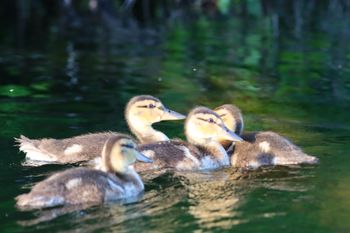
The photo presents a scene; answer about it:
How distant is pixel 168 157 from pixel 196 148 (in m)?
0.45

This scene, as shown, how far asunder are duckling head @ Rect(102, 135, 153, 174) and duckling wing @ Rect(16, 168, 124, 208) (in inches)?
→ 11.5

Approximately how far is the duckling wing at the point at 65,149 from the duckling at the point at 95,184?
1.01m

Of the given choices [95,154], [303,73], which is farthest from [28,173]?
[303,73]

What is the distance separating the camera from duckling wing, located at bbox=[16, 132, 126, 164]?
8766 millimetres

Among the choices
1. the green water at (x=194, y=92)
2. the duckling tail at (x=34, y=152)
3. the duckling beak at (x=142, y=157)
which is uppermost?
the duckling beak at (x=142, y=157)

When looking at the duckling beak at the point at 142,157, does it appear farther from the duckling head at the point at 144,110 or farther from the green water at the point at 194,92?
the duckling head at the point at 144,110

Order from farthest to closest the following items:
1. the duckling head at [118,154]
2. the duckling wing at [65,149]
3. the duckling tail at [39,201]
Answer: the duckling wing at [65,149] → the duckling head at [118,154] → the duckling tail at [39,201]

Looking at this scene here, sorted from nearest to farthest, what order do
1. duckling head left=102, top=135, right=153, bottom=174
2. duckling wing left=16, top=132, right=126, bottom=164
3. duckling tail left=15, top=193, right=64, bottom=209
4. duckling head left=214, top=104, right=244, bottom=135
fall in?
duckling tail left=15, top=193, right=64, bottom=209 < duckling head left=102, top=135, right=153, bottom=174 < duckling wing left=16, top=132, right=126, bottom=164 < duckling head left=214, top=104, right=244, bottom=135

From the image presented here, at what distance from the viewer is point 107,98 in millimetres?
12195

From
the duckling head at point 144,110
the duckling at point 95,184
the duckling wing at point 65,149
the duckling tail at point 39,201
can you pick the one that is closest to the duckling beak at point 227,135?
the duckling head at point 144,110

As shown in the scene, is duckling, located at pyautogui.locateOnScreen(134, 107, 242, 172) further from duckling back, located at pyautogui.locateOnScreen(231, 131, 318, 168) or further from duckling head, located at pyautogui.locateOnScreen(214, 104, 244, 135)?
duckling head, located at pyautogui.locateOnScreen(214, 104, 244, 135)

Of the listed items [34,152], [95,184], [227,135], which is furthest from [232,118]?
[95,184]

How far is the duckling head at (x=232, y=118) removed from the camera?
9.40 metres

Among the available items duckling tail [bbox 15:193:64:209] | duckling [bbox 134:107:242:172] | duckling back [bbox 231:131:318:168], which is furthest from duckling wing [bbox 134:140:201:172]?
duckling tail [bbox 15:193:64:209]
